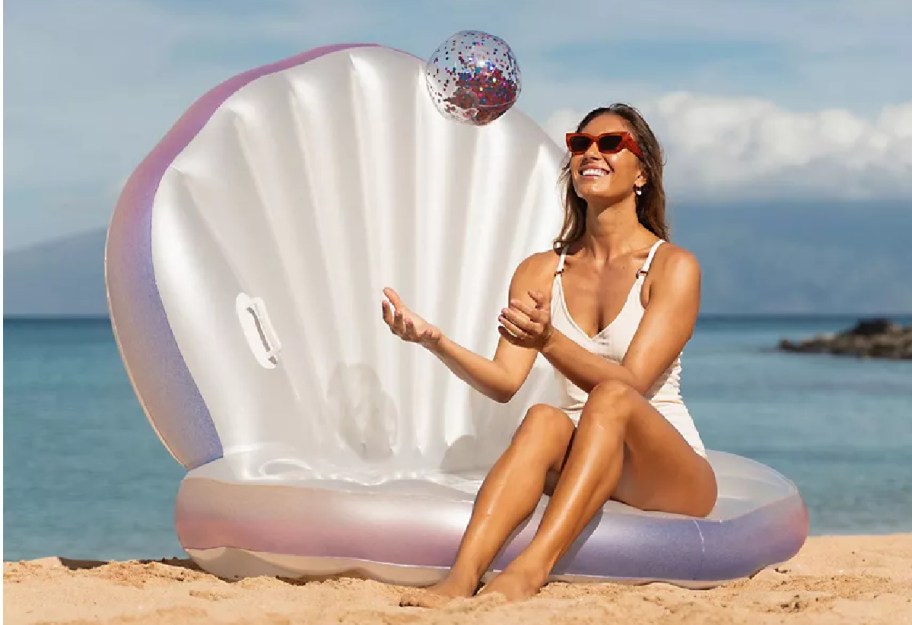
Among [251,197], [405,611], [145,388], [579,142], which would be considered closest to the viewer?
[405,611]

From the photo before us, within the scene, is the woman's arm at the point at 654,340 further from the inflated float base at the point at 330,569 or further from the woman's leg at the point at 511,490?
the inflated float base at the point at 330,569

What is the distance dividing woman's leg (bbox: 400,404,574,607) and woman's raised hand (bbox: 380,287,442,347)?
10.4 inches

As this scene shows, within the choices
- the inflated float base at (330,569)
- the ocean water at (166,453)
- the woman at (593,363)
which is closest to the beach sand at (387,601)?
the inflated float base at (330,569)

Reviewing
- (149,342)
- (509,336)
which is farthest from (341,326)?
(509,336)

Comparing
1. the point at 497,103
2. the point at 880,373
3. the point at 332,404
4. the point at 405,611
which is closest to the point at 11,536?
the point at 332,404

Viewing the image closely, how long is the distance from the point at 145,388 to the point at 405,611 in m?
1.08

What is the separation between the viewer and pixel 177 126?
12.5ft

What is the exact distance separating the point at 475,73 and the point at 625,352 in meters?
0.85

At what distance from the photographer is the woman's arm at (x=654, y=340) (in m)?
2.97

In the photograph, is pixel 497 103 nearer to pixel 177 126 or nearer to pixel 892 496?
pixel 177 126

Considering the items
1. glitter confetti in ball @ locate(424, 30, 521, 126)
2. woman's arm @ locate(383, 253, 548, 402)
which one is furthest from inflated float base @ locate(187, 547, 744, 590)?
glitter confetti in ball @ locate(424, 30, 521, 126)

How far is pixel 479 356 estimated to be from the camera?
127 inches

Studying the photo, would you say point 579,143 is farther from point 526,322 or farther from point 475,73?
point 526,322

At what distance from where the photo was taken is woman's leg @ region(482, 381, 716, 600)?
2867mm
